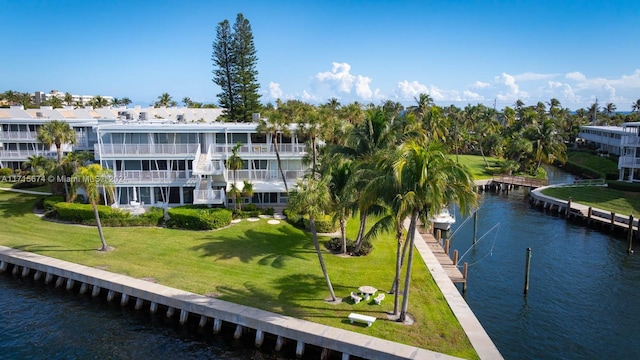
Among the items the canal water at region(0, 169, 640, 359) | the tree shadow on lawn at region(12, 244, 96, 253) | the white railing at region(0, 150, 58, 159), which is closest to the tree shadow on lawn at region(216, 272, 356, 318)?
the canal water at region(0, 169, 640, 359)

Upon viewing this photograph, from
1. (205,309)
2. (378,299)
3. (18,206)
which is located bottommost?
(205,309)

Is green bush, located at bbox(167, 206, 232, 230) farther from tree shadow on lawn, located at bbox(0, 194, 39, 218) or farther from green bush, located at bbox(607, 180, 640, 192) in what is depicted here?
green bush, located at bbox(607, 180, 640, 192)

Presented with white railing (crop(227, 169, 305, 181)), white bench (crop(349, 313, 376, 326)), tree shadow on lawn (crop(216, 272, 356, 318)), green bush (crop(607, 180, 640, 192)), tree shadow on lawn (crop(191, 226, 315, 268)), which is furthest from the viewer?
green bush (crop(607, 180, 640, 192))

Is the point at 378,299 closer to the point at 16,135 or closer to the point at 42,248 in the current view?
the point at 42,248

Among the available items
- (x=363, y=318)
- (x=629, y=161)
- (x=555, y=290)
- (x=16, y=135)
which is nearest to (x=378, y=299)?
(x=363, y=318)

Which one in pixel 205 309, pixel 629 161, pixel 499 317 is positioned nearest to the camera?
pixel 205 309

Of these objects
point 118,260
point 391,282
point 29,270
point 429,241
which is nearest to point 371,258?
point 391,282

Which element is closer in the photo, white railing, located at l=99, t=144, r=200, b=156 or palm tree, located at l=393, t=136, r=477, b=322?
palm tree, located at l=393, t=136, r=477, b=322

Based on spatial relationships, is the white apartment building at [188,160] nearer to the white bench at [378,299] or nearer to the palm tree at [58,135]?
the palm tree at [58,135]
